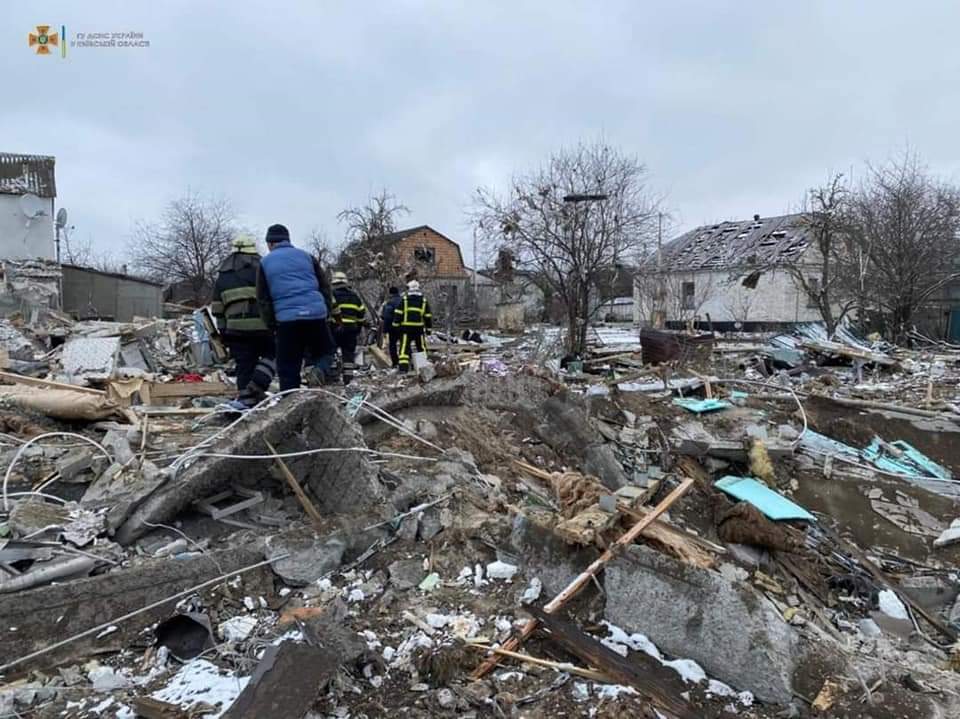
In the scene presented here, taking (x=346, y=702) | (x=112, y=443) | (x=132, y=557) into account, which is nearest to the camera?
(x=346, y=702)

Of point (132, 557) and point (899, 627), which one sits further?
point (899, 627)

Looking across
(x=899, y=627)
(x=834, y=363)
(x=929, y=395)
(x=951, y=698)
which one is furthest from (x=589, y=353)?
(x=951, y=698)

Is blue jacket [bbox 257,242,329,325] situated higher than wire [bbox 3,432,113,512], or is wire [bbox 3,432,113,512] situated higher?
blue jacket [bbox 257,242,329,325]

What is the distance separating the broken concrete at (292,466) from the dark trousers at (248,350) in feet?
4.17

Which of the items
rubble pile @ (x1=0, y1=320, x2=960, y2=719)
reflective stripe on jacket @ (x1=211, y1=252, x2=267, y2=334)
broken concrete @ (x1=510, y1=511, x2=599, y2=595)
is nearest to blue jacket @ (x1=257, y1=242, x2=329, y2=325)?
reflective stripe on jacket @ (x1=211, y1=252, x2=267, y2=334)

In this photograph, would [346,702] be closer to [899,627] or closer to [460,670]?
[460,670]

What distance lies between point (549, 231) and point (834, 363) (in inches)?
258

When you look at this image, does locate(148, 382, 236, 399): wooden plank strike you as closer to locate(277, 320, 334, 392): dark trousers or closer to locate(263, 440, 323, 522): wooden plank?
locate(277, 320, 334, 392): dark trousers

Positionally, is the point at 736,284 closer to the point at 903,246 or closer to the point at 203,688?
the point at 903,246

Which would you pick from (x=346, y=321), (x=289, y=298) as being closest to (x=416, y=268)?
(x=346, y=321)

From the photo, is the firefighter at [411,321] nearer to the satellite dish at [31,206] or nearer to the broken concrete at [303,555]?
the broken concrete at [303,555]

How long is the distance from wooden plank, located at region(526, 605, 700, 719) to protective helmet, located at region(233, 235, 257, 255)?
3.72m

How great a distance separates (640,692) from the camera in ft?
8.16

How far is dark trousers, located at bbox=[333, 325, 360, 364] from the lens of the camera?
9.33 metres
